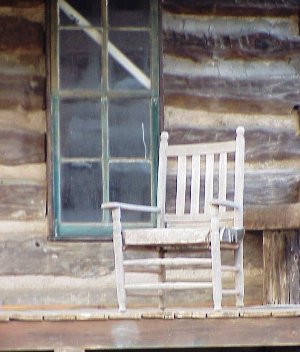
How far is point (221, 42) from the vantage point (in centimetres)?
782

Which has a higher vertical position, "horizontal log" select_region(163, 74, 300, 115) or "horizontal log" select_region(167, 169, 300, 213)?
"horizontal log" select_region(163, 74, 300, 115)

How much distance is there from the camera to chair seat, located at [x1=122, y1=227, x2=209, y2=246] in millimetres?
6672

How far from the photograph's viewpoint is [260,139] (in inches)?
307

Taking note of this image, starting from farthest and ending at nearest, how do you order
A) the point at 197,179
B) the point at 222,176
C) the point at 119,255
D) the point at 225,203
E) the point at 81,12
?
1. the point at 81,12
2. the point at 197,179
3. the point at 222,176
4. the point at 225,203
5. the point at 119,255

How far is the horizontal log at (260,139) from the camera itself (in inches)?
305

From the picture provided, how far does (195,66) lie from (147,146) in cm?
60

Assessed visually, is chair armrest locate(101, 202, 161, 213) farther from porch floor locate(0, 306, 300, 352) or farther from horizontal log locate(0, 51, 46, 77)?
horizontal log locate(0, 51, 46, 77)

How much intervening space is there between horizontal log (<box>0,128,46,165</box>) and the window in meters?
0.10

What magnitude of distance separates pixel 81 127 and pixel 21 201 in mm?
592

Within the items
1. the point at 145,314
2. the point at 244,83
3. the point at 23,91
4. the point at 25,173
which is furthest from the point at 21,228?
the point at 244,83

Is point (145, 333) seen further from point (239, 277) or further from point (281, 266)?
point (281, 266)

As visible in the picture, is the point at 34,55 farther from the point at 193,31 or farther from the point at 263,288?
the point at 263,288

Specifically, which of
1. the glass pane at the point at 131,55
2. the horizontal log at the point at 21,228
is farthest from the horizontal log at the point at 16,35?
the horizontal log at the point at 21,228

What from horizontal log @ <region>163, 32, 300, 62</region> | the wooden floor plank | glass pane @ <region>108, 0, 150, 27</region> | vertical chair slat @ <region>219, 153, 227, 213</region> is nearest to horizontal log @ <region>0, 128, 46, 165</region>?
glass pane @ <region>108, 0, 150, 27</region>
